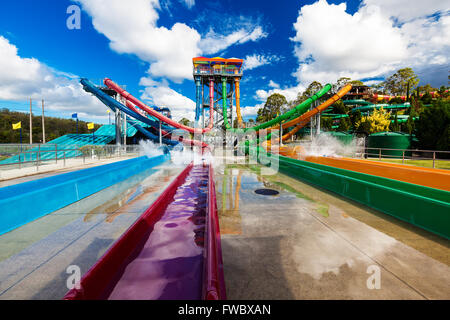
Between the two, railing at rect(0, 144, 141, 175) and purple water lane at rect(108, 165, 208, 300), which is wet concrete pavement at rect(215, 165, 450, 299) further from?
railing at rect(0, 144, 141, 175)

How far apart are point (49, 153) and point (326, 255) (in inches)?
807

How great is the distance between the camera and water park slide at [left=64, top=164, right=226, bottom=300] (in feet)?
7.77

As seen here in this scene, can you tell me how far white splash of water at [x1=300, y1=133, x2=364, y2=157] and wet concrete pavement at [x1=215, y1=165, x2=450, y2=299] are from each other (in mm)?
13897

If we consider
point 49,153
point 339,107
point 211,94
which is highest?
point 211,94

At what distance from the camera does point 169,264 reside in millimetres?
3213

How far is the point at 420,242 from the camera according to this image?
3447 millimetres

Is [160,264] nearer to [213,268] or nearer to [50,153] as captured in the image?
[213,268]

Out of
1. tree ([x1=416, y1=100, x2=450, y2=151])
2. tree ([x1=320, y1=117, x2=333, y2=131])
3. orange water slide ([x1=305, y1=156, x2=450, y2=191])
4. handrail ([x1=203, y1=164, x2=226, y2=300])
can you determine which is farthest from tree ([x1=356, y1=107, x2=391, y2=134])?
handrail ([x1=203, y1=164, x2=226, y2=300])

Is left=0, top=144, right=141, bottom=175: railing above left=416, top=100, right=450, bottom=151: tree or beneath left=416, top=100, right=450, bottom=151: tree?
beneath

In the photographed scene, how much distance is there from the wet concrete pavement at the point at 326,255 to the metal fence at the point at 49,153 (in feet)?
38.9

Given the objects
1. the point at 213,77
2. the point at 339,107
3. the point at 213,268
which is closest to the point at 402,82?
the point at 339,107

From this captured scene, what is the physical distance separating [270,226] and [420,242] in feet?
8.12

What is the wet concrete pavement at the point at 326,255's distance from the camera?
234cm
